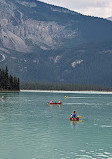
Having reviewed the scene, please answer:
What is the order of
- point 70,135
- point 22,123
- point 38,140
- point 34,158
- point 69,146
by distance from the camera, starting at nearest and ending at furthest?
1. point 34,158
2. point 69,146
3. point 38,140
4. point 70,135
5. point 22,123

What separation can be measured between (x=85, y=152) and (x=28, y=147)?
8.16 metres

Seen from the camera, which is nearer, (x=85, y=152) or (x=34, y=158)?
(x=34, y=158)

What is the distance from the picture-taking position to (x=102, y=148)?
5225 centimetres

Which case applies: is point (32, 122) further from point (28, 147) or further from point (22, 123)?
point (28, 147)

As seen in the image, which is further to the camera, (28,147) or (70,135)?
(70,135)

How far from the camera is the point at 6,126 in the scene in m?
73.6

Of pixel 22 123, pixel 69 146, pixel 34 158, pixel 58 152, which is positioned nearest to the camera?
pixel 34 158

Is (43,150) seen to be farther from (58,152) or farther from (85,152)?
(85,152)

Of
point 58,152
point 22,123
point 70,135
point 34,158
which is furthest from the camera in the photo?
point 22,123

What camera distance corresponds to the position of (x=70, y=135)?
63656 mm

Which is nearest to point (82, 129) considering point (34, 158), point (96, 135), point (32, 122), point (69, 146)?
point (96, 135)

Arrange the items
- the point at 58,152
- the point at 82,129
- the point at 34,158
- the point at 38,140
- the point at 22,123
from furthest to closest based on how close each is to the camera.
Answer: the point at 22,123
the point at 82,129
the point at 38,140
the point at 58,152
the point at 34,158

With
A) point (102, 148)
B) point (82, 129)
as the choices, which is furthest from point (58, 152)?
point (82, 129)

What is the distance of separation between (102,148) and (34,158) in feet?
37.4
